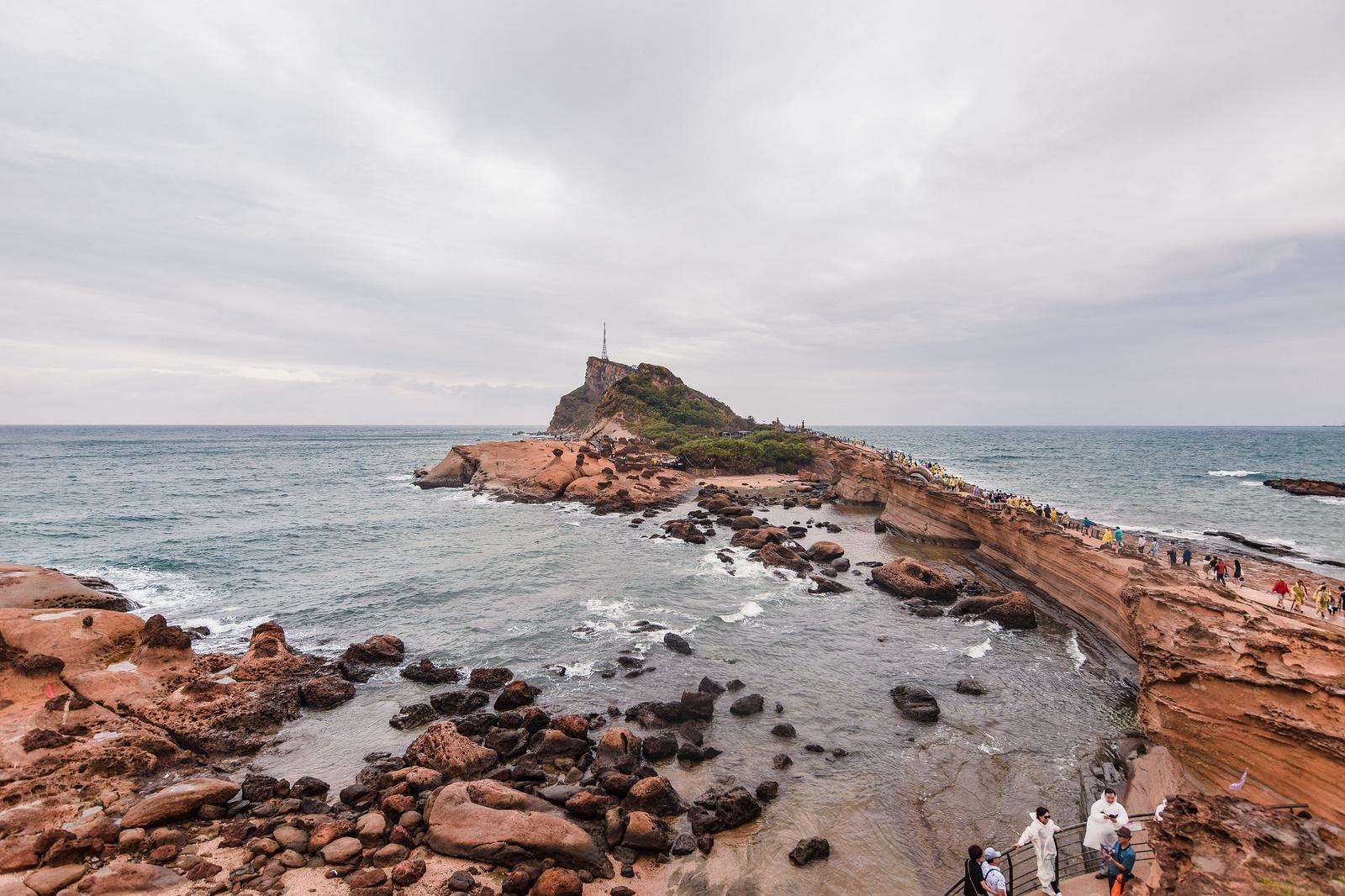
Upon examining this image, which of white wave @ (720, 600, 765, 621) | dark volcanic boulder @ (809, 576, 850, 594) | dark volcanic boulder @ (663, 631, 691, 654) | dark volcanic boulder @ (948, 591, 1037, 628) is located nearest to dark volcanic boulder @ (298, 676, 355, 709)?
dark volcanic boulder @ (663, 631, 691, 654)

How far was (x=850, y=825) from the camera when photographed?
11.9m

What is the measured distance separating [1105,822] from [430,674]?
58.6ft

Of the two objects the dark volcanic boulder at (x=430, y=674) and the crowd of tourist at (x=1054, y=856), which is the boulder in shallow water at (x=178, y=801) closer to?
the dark volcanic boulder at (x=430, y=674)

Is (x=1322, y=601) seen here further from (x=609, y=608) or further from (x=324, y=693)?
(x=324, y=693)

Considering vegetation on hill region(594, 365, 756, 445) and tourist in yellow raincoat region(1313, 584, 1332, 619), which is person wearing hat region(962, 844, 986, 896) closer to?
tourist in yellow raincoat region(1313, 584, 1332, 619)

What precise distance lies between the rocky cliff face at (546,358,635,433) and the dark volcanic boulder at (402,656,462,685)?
4490 inches

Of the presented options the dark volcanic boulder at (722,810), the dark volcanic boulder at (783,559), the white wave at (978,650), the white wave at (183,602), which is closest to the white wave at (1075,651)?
the white wave at (978,650)

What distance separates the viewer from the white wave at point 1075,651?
64.6 feet

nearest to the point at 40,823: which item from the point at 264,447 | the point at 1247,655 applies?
the point at 1247,655

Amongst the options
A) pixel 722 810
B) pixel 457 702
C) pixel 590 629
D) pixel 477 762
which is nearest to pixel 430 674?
pixel 457 702

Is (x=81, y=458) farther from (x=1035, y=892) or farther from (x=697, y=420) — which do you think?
(x=1035, y=892)

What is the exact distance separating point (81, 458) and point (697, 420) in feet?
348

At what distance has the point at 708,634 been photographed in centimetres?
2253

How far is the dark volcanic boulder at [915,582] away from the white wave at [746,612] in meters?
7.09
